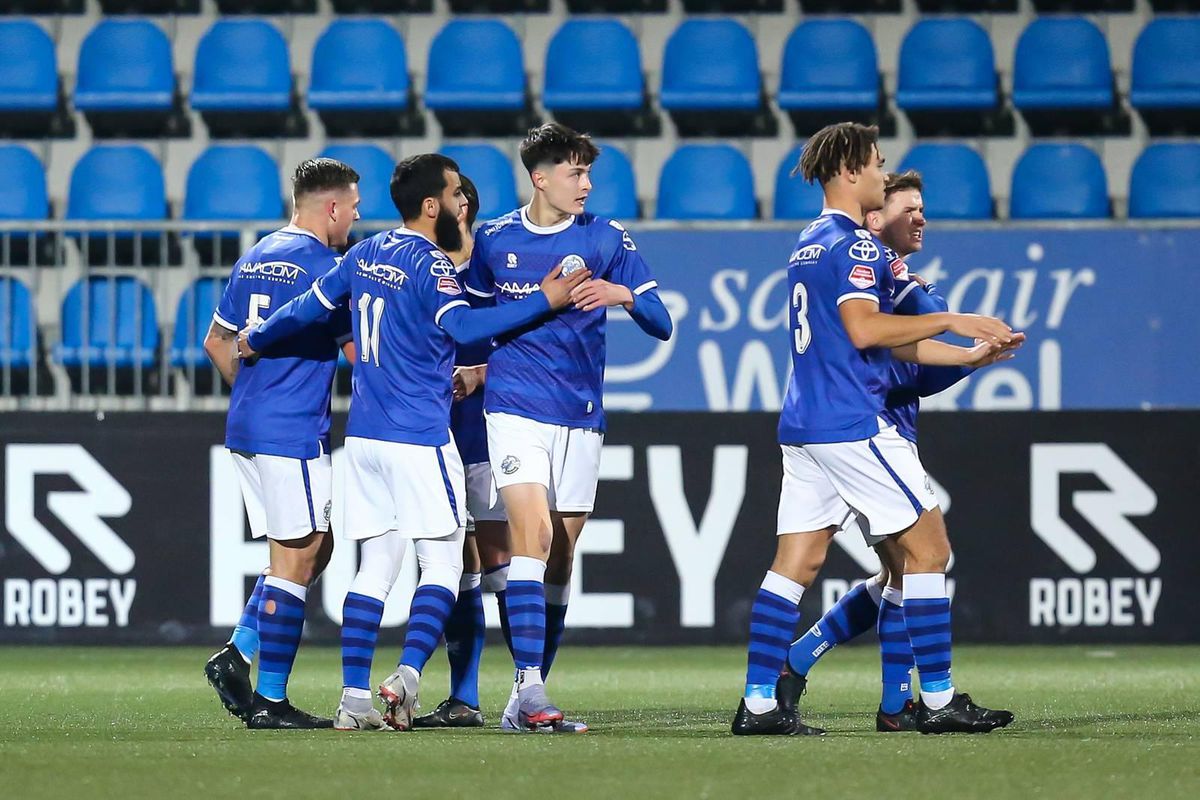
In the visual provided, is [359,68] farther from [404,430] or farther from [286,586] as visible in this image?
[404,430]

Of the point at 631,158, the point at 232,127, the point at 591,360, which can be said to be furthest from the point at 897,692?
the point at 232,127

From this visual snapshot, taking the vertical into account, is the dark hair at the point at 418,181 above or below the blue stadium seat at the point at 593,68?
below

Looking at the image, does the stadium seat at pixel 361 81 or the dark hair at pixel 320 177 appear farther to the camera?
the stadium seat at pixel 361 81

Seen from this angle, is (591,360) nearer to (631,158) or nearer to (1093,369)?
(1093,369)

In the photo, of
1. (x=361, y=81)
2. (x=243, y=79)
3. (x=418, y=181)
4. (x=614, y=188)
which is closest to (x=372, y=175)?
(x=361, y=81)

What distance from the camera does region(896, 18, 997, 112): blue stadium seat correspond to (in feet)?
40.1

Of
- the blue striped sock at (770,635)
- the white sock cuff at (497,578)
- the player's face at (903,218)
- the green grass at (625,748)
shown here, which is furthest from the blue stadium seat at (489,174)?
the blue striped sock at (770,635)

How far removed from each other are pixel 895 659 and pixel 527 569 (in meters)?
1.19

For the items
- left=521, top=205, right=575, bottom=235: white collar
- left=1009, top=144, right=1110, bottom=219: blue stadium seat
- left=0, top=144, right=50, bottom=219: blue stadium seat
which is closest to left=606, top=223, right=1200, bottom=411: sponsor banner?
left=1009, top=144, right=1110, bottom=219: blue stadium seat

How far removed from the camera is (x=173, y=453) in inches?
377

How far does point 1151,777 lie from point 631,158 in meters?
8.49

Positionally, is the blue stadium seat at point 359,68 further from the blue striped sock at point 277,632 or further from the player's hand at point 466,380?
the blue striped sock at point 277,632

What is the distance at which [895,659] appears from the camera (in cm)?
573

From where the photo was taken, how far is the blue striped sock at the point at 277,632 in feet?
19.2
